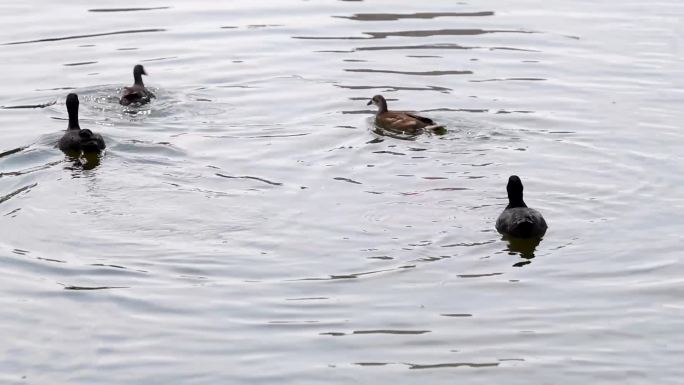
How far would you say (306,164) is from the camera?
56.7 ft

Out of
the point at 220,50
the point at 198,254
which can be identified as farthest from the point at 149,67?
the point at 198,254

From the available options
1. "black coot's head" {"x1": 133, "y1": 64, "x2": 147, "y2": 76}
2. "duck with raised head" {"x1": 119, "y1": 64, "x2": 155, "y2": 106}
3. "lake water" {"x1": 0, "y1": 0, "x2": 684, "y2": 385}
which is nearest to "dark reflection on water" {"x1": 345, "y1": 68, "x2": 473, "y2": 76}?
"lake water" {"x1": 0, "y1": 0, "x2": 684, "y2": 385}

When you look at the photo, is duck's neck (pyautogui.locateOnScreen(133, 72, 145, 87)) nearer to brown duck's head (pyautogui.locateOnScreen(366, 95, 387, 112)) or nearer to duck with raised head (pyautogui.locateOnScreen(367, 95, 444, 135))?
brown duck's head (pyautogui.locateOnScreen(366, 95, 387, 112))

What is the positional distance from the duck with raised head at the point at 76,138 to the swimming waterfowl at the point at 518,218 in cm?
586

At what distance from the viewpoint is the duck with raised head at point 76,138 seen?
17969 millimetres

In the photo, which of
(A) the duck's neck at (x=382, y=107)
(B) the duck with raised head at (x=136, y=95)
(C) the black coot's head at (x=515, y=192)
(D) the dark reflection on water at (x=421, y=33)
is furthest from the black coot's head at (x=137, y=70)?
(C) the black coot's head at (x=515, y=192)

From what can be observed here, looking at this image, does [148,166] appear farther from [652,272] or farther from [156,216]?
[652,272]

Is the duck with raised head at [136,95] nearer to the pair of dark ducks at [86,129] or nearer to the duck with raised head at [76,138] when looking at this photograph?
the pair of dark ducks at [86,129]

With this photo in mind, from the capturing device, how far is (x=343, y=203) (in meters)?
15.8

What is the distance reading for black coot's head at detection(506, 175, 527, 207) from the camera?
15.1 m

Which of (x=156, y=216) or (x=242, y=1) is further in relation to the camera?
(x=242, y=1)

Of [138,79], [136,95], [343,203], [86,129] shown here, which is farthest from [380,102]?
[86,129]

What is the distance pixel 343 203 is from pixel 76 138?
14.5 ft

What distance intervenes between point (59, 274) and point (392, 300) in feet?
11.4
